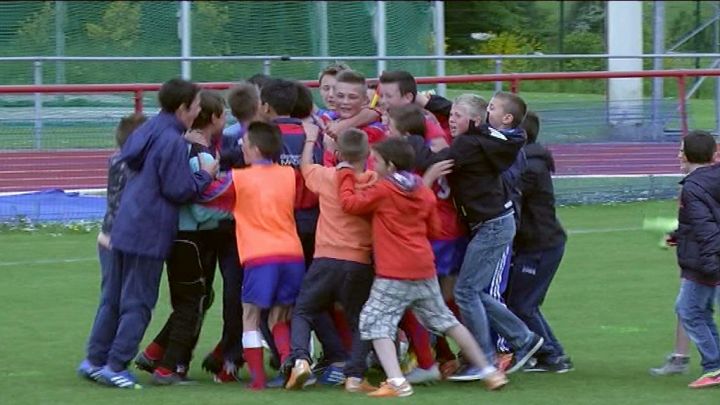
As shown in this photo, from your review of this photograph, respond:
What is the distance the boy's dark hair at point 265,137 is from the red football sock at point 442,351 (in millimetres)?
1561

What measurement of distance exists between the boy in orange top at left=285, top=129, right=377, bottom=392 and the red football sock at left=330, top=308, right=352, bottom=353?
50cm

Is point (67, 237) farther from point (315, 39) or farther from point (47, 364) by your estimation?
point (315, 39)

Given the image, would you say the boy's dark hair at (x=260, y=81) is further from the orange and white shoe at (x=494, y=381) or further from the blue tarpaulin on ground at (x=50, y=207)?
the blue tarpaulin on ground at (x=50, y=207)

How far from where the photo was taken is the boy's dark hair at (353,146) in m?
7.94

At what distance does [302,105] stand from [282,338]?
4.27ft

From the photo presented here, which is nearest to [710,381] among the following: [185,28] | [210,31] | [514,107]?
[514,107]

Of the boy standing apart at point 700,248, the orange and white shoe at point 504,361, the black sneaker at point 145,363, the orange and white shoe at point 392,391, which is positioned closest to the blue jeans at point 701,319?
the boy standing apart at point 700,248

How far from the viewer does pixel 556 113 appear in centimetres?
1756

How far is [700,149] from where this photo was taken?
835 centimetres

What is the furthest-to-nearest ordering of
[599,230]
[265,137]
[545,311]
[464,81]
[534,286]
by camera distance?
[464,81]
[599,230]
[545,311]
[534,286]
[265,137]

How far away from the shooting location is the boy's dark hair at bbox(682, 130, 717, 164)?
835 centimetres

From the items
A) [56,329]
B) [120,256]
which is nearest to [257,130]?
[120,256]

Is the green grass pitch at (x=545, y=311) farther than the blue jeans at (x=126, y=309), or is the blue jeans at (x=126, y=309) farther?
the blue jeans at (x=126, y=309)

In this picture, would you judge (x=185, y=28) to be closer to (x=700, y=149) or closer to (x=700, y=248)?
(x=700, y=149)
